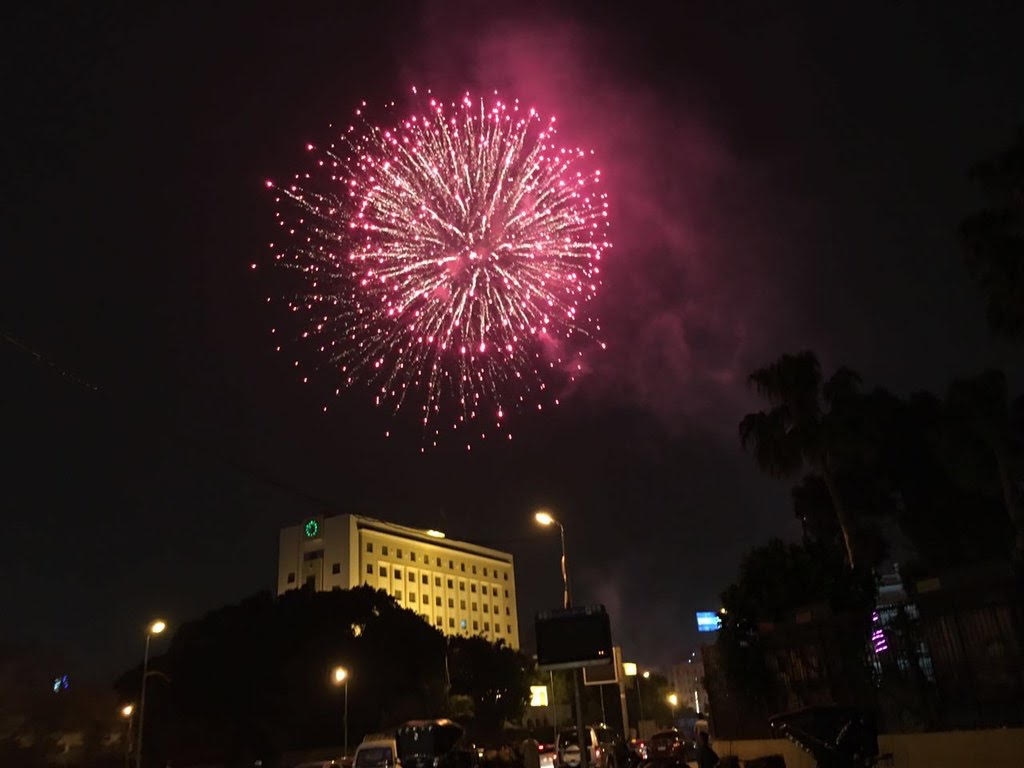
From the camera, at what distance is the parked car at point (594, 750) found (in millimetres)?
23852

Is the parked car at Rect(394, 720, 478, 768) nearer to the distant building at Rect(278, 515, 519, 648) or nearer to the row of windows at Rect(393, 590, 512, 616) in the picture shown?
the distant building at Rect(278, 515, 519, 648)

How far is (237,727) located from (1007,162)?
168 ft

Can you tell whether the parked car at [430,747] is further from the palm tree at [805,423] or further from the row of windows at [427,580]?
the row of windows at [427,580]

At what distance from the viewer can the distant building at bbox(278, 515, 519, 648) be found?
11150 centimetres

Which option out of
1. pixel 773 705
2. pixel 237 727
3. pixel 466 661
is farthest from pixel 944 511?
pixel 466 661

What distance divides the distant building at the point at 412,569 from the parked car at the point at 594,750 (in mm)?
67405

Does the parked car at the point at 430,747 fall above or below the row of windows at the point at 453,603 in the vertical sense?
below

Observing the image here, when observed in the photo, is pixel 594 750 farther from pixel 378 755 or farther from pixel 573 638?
pixel 573 638

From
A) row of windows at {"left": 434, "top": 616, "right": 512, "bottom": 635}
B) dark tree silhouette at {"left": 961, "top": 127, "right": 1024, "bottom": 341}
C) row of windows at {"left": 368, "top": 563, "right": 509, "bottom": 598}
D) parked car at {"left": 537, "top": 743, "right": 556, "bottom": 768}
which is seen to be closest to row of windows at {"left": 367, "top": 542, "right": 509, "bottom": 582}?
row of windows at {"left": 368, "top": 563, "right": 509, "bottom": 598}

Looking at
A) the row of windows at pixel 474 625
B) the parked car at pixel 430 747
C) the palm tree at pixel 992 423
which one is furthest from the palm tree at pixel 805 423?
the row of windows at pixel 474 625

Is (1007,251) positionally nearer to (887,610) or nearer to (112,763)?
(887,610)

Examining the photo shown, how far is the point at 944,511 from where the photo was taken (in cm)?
3175

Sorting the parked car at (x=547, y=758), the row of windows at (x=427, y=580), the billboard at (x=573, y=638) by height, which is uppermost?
the row of windows at (x=427, y=580)

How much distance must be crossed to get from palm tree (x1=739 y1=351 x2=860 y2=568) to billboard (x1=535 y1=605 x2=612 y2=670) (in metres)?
17.8
